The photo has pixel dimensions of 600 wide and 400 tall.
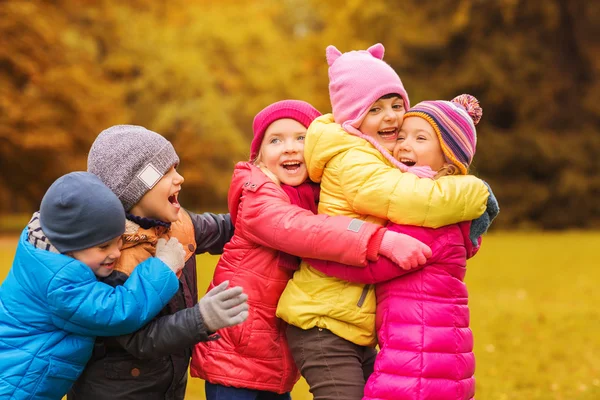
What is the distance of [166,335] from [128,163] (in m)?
0.74

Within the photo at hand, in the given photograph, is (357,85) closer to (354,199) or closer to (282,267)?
(354,199)

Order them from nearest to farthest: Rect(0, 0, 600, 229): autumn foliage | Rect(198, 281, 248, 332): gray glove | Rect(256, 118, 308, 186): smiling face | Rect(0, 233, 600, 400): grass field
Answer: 1. Rect(198, 281, 248, 332): gray glove
2. Rect(256, 118, 308, 186): smiling face
3. Rect(0, 233, 600, 400): grass field
4. Rect(0, 0, 600, 229): autumn foliage

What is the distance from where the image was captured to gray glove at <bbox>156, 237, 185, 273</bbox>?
3.18 metres

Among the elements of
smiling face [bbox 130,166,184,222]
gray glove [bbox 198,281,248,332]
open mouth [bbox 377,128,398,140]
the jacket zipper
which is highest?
open mouth [bbox 377,128,398,140]

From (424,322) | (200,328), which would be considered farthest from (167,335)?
(424,322)

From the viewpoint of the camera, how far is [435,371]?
3.09 meters

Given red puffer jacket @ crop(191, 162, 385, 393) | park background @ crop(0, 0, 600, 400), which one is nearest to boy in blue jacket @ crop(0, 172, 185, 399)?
red puffer jacket @ crop(191, 162, 385, 393)

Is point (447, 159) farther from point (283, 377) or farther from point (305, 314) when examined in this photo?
point (283, 377)

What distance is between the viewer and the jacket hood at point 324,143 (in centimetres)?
328

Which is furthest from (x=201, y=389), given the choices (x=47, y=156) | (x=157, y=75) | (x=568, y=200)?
(x=157, y=75)

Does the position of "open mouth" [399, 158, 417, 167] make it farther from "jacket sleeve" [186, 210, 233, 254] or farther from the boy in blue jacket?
the boy in blue jacket

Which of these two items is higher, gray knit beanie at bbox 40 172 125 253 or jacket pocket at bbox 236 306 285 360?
gray knit beanie at bbox 40 172 125 253

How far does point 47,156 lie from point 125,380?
18778 millimetres

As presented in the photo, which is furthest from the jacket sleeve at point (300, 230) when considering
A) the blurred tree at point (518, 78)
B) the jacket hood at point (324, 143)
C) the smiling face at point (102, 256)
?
the blurred tree at point (518, 78)
